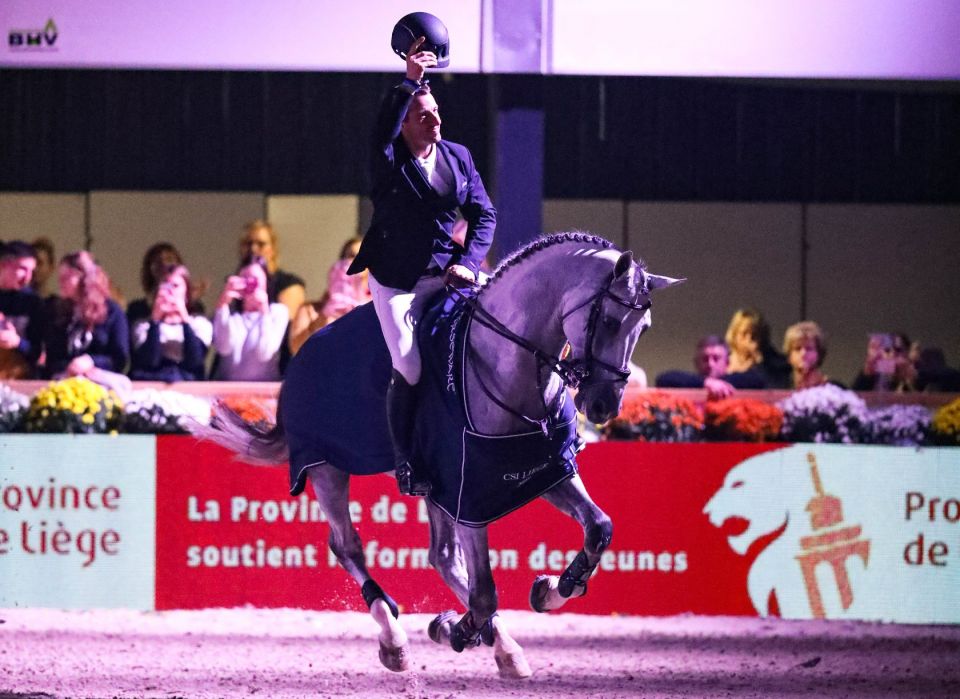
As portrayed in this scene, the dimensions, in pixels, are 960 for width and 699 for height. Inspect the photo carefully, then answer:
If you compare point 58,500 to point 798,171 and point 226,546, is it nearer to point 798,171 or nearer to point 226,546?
point 226,546

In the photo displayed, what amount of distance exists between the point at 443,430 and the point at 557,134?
21.7ft

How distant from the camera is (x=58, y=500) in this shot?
800cm

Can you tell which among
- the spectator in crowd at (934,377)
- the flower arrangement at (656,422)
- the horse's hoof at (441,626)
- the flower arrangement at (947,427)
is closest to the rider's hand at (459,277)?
the horse's hoof at (441,626)

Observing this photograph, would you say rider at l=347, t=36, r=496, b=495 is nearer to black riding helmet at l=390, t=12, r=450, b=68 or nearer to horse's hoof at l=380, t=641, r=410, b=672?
black riding helmet at l=390, t=12, r=450, b=68

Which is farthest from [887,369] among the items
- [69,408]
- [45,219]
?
[45,219]

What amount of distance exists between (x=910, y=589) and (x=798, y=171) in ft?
15.8

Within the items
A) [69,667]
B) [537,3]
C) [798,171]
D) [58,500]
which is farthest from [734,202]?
[69,667]

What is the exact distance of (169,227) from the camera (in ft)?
Answer: 38.2

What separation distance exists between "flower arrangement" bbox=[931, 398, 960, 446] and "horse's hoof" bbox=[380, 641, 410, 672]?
11.7 feet

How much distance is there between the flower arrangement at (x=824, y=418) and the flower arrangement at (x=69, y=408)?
12.1 ft

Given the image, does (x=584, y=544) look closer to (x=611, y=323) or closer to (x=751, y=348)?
(x=611, y=323)

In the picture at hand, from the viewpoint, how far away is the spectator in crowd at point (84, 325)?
832 cm

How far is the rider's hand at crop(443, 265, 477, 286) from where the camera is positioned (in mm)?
5641

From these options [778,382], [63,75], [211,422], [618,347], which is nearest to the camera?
[618,347]
